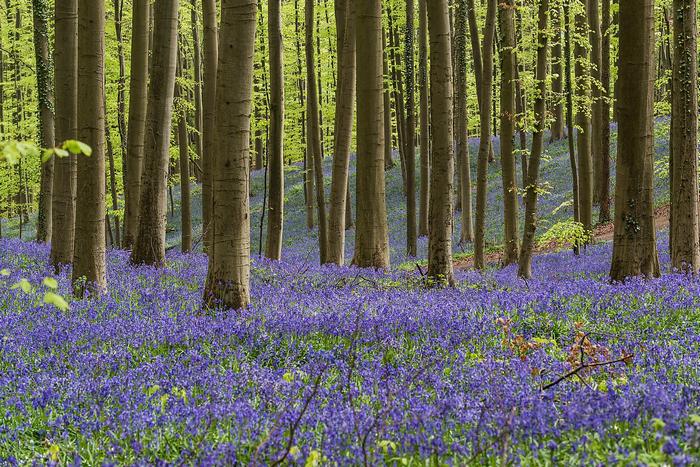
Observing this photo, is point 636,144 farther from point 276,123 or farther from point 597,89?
point 597,89

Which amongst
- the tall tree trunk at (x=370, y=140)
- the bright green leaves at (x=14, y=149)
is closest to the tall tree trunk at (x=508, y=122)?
the tall tree trunk at (x=370, y=140)

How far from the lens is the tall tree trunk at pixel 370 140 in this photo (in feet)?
43.1

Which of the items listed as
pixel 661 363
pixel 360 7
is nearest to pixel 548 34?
pixel 360 7

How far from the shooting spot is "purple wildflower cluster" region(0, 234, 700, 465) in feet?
11.8

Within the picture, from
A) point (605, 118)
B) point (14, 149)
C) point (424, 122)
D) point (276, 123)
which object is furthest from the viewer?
point (424, 122)

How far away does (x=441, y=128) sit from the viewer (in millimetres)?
10195

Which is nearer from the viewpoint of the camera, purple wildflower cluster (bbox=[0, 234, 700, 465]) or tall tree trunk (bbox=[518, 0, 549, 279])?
purple wildflower cluster (bbox=[0, 234, 700, 465])

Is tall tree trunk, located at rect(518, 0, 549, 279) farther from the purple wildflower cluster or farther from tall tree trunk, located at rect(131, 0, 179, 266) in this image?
tall tree trunk, located at rect(131, 0, 179, 266)

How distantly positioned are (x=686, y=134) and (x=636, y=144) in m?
1.75

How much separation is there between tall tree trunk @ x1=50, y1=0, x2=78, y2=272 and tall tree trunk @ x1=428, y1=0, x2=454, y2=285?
19.1ft

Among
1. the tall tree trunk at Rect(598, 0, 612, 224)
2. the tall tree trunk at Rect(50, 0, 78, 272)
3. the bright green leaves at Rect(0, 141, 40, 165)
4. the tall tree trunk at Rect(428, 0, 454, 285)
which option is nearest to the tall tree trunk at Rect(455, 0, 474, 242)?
the tall tree trunk at Rect(598, 0, 612, 224)

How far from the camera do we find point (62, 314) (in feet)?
25.5

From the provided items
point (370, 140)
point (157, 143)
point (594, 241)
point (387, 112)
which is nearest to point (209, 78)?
point (157, 143)

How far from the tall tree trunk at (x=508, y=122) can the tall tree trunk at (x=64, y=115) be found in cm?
823
